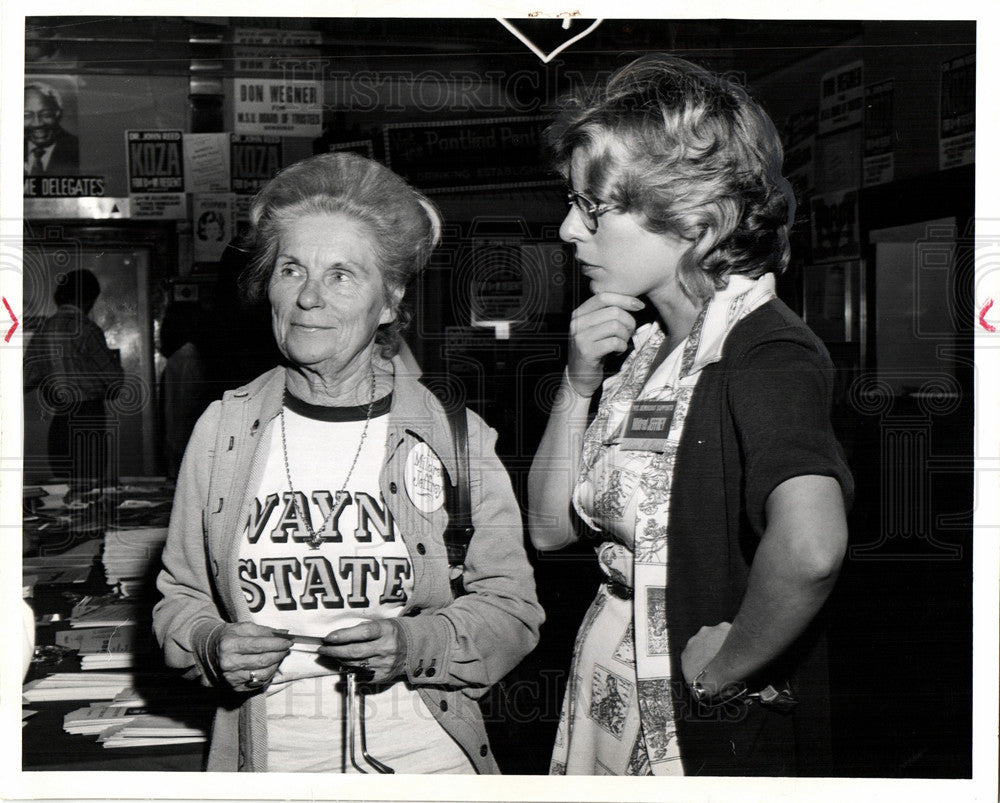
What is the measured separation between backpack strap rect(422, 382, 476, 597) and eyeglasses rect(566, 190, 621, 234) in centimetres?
49

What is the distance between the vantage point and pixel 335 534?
1965 millimetres

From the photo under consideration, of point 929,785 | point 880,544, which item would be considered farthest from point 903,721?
point 880,544

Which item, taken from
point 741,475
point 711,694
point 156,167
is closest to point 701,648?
point 711,694

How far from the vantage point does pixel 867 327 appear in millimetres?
2033

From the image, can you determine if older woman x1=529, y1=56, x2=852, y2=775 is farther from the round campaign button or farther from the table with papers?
the table with papers

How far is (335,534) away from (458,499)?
0.28 metres

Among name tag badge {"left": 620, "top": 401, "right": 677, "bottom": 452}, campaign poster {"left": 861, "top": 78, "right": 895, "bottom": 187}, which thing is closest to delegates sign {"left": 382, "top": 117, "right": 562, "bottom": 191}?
name tag badge {"left": 620, "top": 401, "right": 677, "bottom": 452}

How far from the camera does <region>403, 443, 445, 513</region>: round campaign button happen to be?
1.98m

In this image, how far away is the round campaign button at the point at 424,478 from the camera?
1.98 m

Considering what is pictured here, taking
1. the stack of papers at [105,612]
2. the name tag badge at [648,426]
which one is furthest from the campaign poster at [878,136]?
the stack of papers at [105,612]

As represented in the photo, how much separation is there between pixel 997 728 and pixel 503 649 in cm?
114

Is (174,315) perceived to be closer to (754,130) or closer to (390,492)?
(390,492)

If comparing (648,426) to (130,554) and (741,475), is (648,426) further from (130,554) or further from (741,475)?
(130,554)

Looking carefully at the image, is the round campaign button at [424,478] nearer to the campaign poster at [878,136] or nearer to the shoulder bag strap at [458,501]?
the shoulder bag strap at [458,501]
